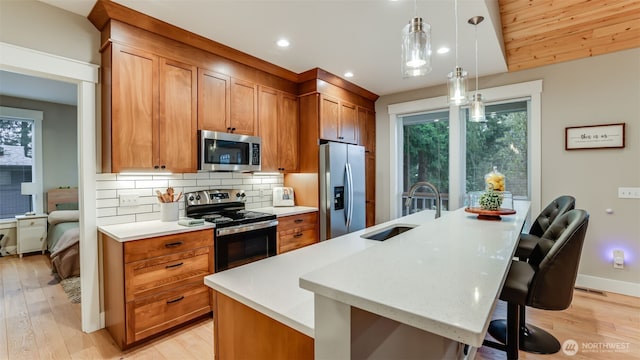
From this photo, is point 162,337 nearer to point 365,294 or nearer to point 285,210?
point 285,210

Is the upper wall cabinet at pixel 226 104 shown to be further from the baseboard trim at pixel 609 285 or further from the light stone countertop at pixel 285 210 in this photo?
the baseboard trim at pixel 609 285

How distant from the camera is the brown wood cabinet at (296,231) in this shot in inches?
125

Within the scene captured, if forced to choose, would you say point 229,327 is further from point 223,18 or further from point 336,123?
point 336,123

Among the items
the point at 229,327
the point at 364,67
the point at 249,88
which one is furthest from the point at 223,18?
the point at 229,327

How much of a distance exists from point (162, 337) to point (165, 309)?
25 centimetres

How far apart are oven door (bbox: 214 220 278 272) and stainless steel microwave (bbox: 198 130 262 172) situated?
0.66 metres

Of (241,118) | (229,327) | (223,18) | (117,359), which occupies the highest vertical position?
(223,18)

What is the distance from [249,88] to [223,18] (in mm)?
906

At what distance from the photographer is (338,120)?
391 centimetres

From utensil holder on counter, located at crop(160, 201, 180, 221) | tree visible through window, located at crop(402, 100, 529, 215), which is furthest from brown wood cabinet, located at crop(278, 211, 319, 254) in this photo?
tree visible through window, located at crop(402, 100, 529, 215)

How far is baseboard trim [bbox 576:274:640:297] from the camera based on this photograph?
297cm

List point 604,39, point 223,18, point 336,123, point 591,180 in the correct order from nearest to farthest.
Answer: point 223,18
point 604,39
point 591,180
point 336,123

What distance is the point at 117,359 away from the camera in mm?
2049

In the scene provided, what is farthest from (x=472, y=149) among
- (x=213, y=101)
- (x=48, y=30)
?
(x=48, y=30)
